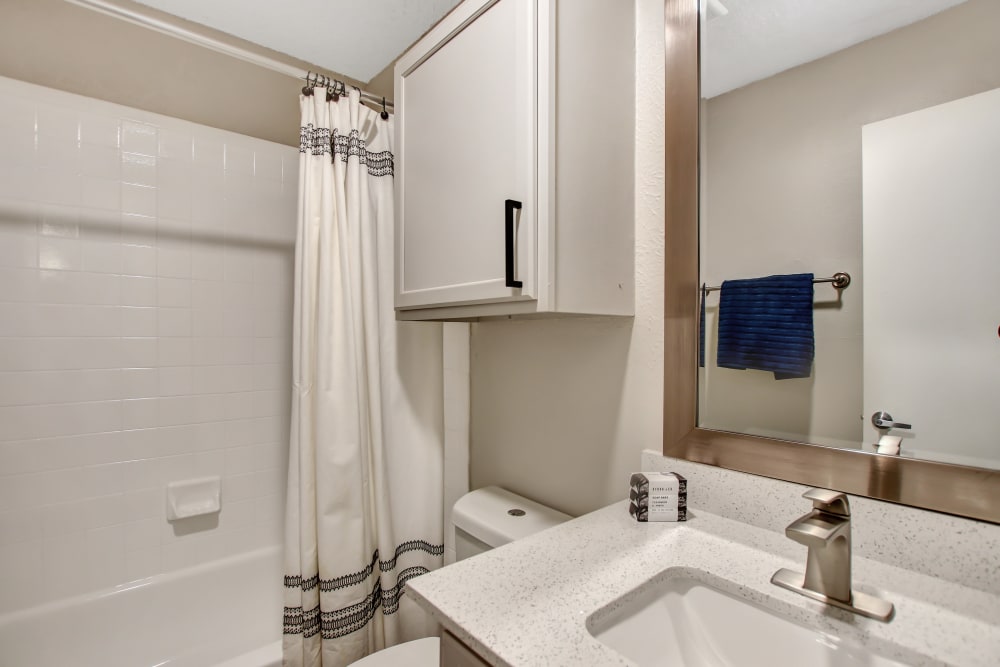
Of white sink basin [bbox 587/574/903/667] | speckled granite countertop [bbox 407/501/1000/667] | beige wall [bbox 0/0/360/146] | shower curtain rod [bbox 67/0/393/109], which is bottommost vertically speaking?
white sink basin [bbox 587/574/903/667]

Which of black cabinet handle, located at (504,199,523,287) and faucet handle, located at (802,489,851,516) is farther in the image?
black cabinet handle, located at (504,199,523,287)

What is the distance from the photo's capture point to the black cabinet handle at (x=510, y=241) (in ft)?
2.90

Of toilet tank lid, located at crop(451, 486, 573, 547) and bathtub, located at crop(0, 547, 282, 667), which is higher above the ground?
toilet tank lid, located at crop(451, 486, 573, 547)

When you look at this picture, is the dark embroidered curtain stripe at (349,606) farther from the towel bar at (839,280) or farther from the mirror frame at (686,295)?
the towel bar at (839,280)

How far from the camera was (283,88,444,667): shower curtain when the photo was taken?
4.29 ft

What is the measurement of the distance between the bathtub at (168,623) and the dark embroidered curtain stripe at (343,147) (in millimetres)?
1448

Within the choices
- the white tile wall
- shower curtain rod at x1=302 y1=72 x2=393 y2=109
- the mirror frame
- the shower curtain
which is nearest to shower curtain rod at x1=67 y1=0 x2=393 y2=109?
shower curtain rod at x1=302 y1=72 x2=393 y2=109

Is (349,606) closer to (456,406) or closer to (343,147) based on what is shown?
(456,406)

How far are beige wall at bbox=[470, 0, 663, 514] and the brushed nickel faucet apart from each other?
1.27ft

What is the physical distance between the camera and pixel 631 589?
655mm

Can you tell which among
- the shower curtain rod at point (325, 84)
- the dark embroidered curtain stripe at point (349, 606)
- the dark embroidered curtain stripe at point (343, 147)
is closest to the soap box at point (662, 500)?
the dark embroidered curtain stripe at point (349, 606)

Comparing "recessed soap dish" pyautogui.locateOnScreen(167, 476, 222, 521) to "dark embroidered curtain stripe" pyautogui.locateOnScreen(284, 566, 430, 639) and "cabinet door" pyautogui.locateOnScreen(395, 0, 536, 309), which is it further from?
"cabinet door" pyautogui.locateOnScreen(395, 0, 536, 309)

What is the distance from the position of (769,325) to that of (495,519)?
2.58 feet

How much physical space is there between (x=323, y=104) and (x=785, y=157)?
3.98 feet
